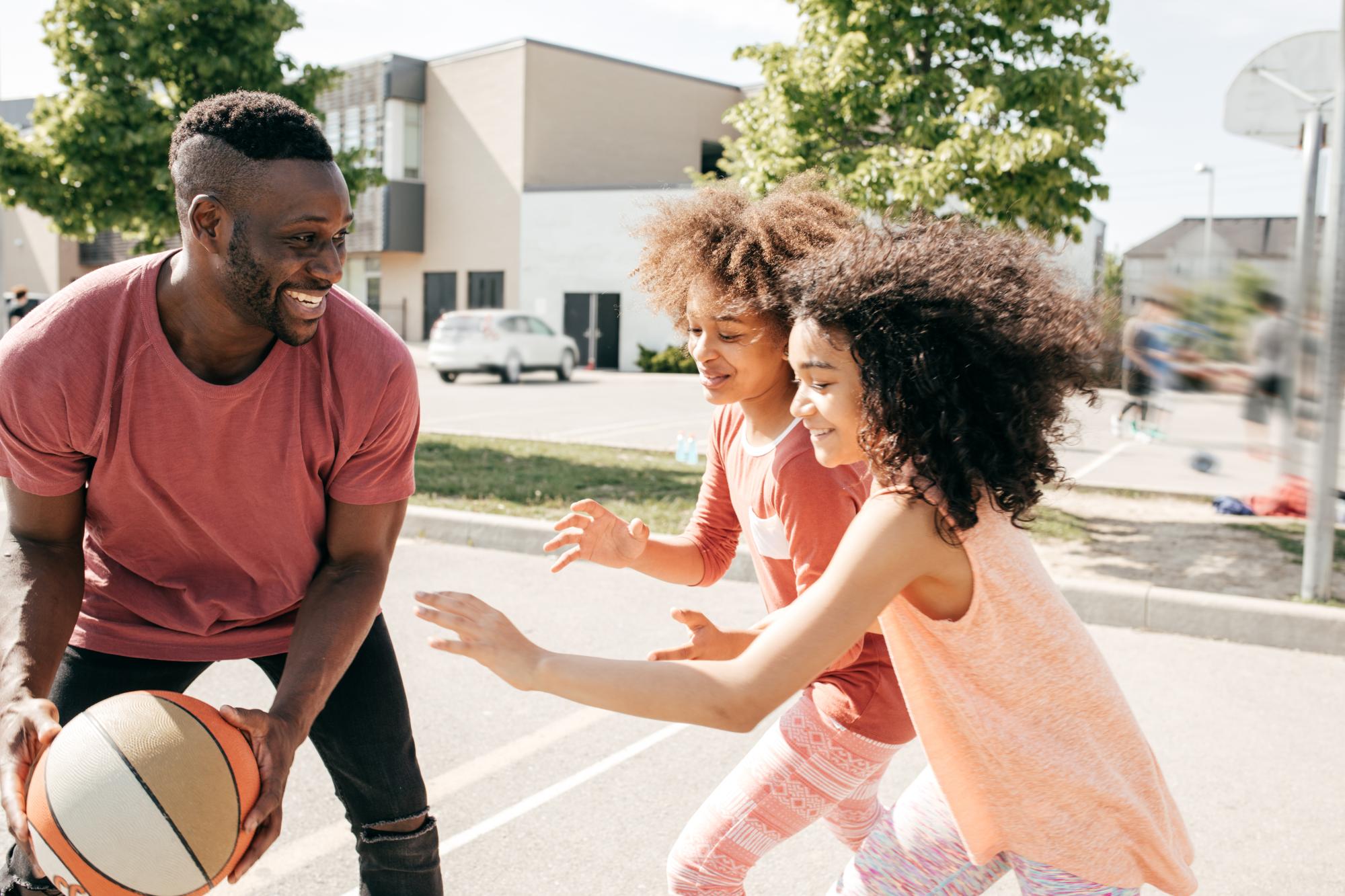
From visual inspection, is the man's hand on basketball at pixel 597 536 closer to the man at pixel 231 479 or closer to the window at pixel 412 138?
the man at pixel 231 479

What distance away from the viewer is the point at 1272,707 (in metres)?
5.29

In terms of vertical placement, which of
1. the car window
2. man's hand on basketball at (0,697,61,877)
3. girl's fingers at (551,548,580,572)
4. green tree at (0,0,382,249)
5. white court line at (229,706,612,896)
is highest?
green tree at (0,0,382,249)

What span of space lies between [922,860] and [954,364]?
0.94 m

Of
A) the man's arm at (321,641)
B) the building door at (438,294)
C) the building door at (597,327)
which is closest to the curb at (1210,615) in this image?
the man's arm at (321,641)

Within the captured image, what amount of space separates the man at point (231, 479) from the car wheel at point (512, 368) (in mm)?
22921

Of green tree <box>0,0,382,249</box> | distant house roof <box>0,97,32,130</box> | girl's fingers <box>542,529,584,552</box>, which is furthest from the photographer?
distant house roof <box>0,97,32,130</box>

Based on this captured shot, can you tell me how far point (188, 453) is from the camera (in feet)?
8.38

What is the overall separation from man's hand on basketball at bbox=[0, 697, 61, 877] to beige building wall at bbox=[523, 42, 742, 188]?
32.4 metres

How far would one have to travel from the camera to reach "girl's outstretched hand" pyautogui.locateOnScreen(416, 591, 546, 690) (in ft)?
6.66

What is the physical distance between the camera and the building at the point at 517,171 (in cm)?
3419

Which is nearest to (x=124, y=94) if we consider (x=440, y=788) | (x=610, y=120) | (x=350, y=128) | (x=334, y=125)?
(x=440, y=788)

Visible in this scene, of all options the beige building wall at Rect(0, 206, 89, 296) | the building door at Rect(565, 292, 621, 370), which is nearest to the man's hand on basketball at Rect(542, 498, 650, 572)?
the building door at Rect(565, 292, 621, 370)

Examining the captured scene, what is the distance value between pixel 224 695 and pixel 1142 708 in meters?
3.95

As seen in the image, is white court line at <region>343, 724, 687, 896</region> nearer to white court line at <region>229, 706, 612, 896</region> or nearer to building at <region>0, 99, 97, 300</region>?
white court line at <region>229, 706, 612, 896</region>
